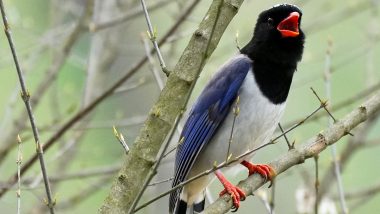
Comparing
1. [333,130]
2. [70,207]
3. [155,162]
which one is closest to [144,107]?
[70,207]

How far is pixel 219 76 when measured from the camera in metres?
5.38

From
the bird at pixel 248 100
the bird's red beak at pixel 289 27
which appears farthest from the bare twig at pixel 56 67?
the bird's red beak at pixel 289 27

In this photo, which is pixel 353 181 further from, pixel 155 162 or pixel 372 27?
pixel 155 162

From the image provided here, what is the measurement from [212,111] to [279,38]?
1.98 ft

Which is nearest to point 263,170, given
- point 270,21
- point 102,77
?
point 270,21

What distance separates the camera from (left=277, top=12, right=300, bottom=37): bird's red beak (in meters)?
5.16

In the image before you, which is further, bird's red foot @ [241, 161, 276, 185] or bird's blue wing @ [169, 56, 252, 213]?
bird's blue wing @ [169, 56, 252, 213]

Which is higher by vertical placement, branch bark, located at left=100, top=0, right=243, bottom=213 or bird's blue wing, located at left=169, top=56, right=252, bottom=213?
bird's blue wing, located at left=169, top=56, right=252, bottom=213

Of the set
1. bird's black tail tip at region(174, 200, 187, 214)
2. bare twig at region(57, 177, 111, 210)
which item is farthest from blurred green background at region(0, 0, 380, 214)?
bird's black tail tip at region(174, 200, 187, 214)

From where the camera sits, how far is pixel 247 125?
510cm

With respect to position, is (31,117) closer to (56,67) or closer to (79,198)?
(56,67)

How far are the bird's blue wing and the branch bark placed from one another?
1.33 metres

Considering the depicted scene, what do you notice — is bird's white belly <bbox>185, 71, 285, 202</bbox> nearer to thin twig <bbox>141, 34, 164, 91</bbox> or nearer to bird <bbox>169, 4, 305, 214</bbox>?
bird <bbox>169, 4, 305, 214</bbox>

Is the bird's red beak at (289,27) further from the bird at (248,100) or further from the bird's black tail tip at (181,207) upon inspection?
the bird's black tail tip at (181,207)
